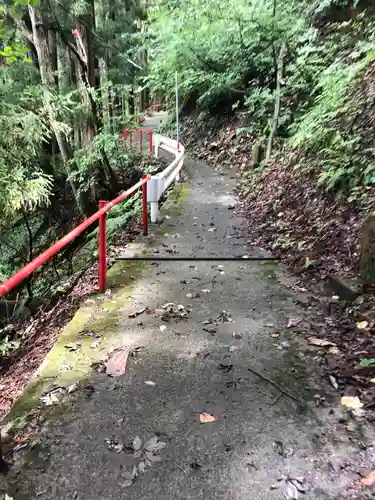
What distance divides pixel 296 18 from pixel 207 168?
223 inches

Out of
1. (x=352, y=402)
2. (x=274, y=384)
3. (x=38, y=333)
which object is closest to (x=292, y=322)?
(x=274, y=384)

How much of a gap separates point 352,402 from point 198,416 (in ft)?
3.75

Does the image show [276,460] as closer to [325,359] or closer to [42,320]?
[325,359]

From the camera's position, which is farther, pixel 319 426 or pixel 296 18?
pixel 296 18

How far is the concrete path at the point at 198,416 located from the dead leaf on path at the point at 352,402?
7.1 inches

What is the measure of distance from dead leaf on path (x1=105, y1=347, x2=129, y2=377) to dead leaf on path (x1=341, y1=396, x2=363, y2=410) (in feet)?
5.87

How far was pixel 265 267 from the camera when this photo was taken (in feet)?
20.8

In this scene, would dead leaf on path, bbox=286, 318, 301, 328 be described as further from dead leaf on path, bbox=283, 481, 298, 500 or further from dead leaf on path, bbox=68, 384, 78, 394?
dead leaf on path, bbox=68, 384, 78, 394

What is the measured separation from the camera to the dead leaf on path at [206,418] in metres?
3.09

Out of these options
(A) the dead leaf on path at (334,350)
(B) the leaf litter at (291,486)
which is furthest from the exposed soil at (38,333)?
(A) the dead leaf on path at (334,350)

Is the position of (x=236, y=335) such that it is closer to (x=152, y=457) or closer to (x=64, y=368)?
(x=64, y=368)

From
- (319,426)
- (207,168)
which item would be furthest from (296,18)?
(319,426)

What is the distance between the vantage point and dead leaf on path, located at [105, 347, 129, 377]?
373cm

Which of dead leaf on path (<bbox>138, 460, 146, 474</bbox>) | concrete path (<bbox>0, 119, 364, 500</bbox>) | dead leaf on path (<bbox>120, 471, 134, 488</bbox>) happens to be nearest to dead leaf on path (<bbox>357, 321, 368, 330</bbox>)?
concrete path (<bbox>0, 119, 364, 500</bbox>)
